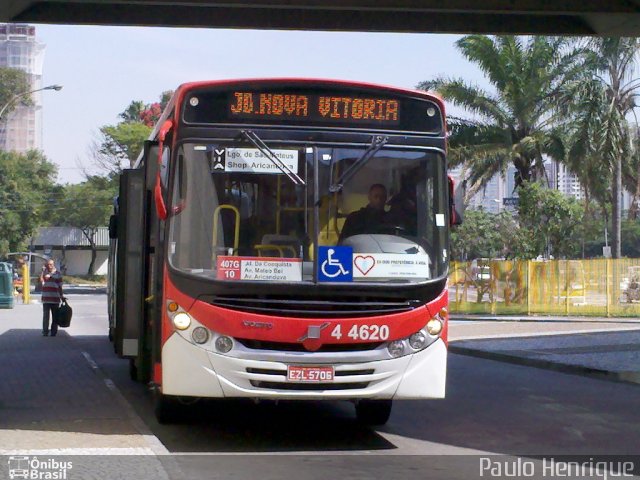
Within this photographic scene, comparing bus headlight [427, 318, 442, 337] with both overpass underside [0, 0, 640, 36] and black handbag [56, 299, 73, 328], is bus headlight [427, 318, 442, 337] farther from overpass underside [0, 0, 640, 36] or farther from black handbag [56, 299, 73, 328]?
black handbag [56, 299, 73, 328]

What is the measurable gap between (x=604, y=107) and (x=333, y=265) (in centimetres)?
2490

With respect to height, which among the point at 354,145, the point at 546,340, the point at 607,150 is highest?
the point at 607,150

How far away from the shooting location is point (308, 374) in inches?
350

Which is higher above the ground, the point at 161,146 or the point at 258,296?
the point at 161,146

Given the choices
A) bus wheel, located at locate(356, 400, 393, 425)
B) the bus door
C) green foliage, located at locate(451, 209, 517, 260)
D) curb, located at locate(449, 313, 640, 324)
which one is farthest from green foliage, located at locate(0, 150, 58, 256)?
bus wheel, located at locate(356, 400, 393, 425)

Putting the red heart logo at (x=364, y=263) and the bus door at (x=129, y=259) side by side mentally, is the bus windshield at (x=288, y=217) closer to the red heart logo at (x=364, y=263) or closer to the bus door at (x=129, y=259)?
the red heart logo at (x=364, y=263)

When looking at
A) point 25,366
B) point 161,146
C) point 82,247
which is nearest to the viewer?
point 161,146

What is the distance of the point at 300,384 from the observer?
8.93 m

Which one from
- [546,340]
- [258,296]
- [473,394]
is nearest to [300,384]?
[258,296]

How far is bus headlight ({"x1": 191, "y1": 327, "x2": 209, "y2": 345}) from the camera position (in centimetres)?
894

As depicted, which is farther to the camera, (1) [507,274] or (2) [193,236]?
(1) [507,274]

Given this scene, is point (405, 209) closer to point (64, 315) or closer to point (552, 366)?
point (552, 366)

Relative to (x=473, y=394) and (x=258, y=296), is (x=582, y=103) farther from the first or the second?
(x=258, y=296)

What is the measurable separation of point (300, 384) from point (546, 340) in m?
14.8
